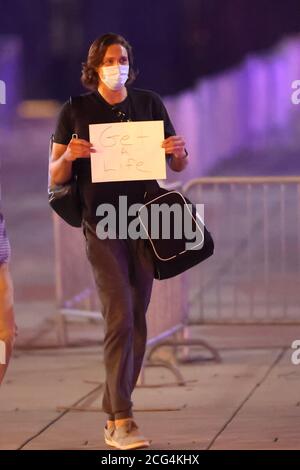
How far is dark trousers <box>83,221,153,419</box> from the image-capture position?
7.39m

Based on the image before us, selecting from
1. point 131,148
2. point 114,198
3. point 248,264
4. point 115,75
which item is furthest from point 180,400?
point 248,264

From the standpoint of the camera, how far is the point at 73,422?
8305mm

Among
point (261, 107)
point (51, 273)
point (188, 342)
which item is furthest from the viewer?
point (261, 107)

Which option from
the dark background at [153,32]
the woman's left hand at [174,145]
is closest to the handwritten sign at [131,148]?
the woman's left hand at [174,145]

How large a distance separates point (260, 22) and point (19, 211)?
47202 millimetres

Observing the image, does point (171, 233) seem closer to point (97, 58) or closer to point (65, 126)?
point (65, 126)

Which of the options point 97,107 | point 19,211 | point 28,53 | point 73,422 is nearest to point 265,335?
point 73,422

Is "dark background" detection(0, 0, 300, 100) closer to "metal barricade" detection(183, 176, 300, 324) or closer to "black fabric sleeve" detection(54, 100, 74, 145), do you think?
"metal barricade" detection(183, 176, 300, 324)

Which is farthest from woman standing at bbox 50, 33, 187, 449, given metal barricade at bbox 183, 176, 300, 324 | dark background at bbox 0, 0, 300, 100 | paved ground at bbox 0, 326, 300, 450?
dark background at bbox 0, 0, 300, 100

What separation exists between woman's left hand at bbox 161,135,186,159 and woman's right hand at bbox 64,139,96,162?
16.2 inches

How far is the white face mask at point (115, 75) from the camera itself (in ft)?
24.2

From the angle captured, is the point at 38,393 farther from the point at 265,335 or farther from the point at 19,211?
the point at 19,211

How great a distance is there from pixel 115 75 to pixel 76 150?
45 cm

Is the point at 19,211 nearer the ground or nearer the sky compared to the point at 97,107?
nearer the ground
